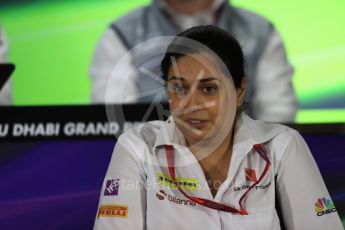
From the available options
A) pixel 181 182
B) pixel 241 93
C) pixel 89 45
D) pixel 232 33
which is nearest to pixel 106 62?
pixel 89 45

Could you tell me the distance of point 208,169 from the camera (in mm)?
1899

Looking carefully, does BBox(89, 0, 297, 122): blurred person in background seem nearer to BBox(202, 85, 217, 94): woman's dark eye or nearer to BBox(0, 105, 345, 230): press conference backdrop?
BBox(0, 105, 345, 230): press conference backdrop

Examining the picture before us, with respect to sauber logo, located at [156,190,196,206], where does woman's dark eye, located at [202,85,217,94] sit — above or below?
above

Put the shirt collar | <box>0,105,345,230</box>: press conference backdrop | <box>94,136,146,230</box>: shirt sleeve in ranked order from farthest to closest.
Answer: <box>0,105,345,230</box>: press conference backdrop → the shirt collar → <box>94,136,146,230</box>: shirt sleeve

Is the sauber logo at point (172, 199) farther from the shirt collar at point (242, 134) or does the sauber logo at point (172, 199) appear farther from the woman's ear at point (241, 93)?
the woman's ear at point (241, 93)

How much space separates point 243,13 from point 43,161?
140cm

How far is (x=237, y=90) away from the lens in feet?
6.22

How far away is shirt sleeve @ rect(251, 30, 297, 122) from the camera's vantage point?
3264 mm

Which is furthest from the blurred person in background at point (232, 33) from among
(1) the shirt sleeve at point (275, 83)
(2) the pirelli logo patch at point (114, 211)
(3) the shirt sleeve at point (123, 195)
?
(2) the pirelli logo patch at point (114, 211)

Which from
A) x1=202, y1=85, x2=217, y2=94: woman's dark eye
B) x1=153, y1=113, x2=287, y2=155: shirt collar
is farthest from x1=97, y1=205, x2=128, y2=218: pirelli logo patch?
x1=202, y1=85, x2=217, y2=94: woman's dark eye

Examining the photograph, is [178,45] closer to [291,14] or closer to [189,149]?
[189,149]

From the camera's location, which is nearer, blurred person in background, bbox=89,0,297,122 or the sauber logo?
the sauber logo

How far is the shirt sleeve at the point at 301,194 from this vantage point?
1.76 meters

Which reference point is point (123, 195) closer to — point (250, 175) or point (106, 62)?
point (250, 175)
